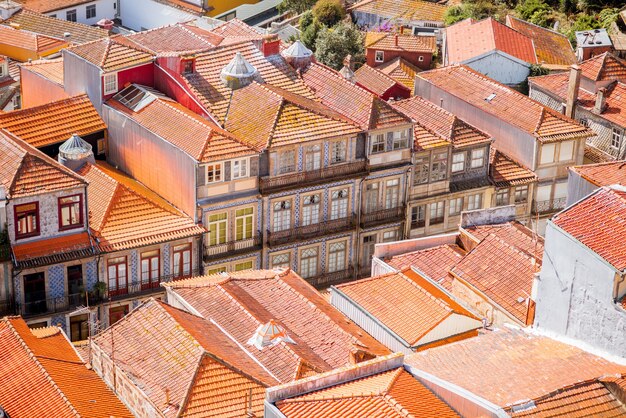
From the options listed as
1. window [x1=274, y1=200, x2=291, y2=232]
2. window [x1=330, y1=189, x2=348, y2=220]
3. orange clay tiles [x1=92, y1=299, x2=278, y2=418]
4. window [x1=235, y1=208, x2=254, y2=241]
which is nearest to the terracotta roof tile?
window [x1=330, y1=189, x2=348, y2=220]

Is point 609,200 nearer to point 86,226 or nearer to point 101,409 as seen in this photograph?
point 101,409

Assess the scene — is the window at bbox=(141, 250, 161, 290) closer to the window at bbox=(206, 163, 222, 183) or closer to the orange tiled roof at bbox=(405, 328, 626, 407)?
the window at bbox=(206, 163, 222, 183)

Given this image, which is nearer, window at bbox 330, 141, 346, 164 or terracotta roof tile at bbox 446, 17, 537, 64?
window at bbox 330, 141, 346, 164

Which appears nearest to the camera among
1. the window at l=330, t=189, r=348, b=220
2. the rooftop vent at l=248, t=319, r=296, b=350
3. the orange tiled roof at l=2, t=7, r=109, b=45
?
the rooftop vent at l=248, t=319, r=296, b=350

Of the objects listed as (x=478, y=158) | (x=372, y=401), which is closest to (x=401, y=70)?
(x=478, y=158)

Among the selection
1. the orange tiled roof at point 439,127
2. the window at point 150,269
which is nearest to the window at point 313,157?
the orange tiled roof at point 439,127

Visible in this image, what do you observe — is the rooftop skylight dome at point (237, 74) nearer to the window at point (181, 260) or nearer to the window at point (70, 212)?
the window at point (181, 260)

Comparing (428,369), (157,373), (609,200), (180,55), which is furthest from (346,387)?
(180,55)
